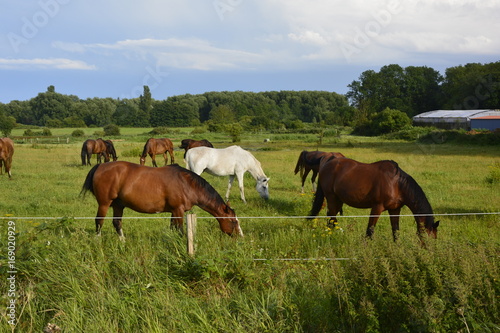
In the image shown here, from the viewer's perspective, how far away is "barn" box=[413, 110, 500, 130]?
156ft

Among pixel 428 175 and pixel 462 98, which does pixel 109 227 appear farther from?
pixel 462 98

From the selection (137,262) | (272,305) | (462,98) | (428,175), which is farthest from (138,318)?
(462,98)

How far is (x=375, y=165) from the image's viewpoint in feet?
24.1

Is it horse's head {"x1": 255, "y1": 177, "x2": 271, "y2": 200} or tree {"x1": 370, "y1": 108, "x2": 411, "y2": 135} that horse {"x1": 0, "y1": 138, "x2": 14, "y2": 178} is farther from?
tree {"x1": 370, "y1": 108, "x2": 411, "y2": 135}

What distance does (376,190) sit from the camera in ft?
23.2

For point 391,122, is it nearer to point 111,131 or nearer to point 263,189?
point 111,131

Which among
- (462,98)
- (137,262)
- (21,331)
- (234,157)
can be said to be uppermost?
(462,98)

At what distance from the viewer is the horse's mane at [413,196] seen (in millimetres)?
6777

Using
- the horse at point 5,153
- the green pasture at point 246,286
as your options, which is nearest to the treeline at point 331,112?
the horse at point 5,153

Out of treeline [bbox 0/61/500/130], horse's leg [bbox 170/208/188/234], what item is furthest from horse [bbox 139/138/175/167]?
treeline [bbox 0/61/500/130]

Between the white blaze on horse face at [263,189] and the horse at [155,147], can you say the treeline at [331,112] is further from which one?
the white blaze on horse face at [263,189]

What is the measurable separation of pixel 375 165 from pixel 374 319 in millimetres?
4080

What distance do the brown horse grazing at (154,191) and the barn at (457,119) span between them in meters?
48.4

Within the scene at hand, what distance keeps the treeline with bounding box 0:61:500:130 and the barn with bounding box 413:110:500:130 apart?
3.66 meters
